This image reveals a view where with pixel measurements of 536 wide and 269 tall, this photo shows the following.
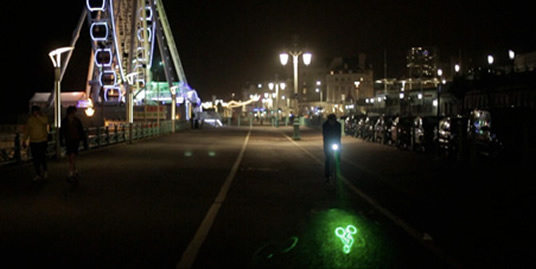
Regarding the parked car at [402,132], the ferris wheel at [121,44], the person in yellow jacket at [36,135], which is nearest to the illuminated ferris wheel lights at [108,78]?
the ferris wheel at [121,44]

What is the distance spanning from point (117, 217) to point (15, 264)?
3265 millimetres

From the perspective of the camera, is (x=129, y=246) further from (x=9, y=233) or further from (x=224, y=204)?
(x=224, y=204)

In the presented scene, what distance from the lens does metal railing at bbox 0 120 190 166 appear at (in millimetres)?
19859

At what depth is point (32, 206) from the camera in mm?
11266

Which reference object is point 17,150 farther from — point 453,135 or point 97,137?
point 453,135

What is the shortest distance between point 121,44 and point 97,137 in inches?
2185

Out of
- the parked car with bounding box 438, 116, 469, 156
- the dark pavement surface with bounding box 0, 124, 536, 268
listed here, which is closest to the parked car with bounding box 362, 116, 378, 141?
the parked car with bounding box 438, 116, 469, 156

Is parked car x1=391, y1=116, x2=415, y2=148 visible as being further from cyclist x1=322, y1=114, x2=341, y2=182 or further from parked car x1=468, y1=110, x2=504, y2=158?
cyclist x1=322, y1=114, x2=341, y2=182

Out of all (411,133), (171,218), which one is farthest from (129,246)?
(411,133)

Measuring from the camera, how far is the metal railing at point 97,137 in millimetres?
19859

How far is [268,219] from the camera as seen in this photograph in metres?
10.1

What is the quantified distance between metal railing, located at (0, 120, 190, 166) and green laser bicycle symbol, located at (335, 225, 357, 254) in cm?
1145

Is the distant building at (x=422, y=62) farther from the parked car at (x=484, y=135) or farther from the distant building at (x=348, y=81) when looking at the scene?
→ the parked car at (x=484, y=135)

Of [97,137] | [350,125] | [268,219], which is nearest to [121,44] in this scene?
[350,125]
